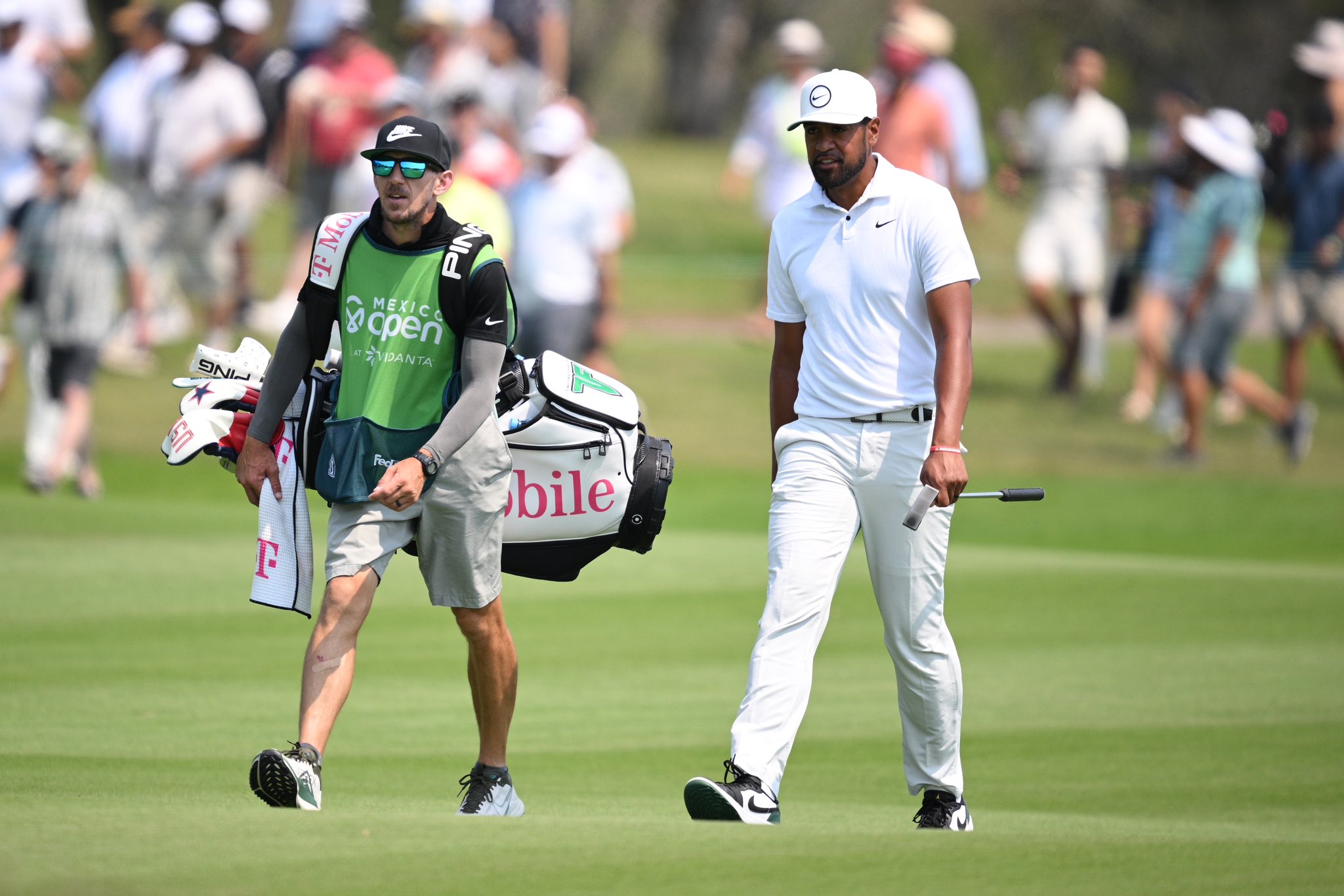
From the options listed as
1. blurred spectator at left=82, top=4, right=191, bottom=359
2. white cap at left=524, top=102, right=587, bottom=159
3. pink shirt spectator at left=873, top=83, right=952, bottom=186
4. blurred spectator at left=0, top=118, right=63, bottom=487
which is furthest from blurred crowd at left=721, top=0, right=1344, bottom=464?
blurred spectator at left=0, top=118, right=63, bottom=487

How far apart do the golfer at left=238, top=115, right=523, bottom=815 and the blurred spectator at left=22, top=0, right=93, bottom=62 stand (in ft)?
46.3

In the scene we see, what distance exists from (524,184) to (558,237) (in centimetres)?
73

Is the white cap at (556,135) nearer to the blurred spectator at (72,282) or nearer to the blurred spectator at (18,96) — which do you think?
the blurred spectator at (72,282)

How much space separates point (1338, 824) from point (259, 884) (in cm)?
400

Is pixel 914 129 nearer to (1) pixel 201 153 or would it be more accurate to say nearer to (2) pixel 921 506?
(1) pixel 201 153

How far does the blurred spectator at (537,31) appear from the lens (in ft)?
67.5

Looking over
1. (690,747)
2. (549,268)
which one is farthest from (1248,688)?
(549,268)

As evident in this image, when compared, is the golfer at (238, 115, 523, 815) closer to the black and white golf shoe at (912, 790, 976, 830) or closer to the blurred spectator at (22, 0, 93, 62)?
the black and white golf shoe at (912, 790, 976, 830)

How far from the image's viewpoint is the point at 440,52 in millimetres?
18531

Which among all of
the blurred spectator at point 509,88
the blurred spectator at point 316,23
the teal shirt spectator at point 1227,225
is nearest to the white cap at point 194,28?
the blurred spectator at point 316,23

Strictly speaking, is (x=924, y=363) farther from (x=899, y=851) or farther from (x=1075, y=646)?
(x=1075, y=646)

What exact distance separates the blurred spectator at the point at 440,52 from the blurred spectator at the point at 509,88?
313 millimetres

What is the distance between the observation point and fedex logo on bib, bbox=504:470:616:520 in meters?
6.92

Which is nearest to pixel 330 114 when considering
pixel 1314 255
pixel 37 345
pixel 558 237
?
pixel 558 237
